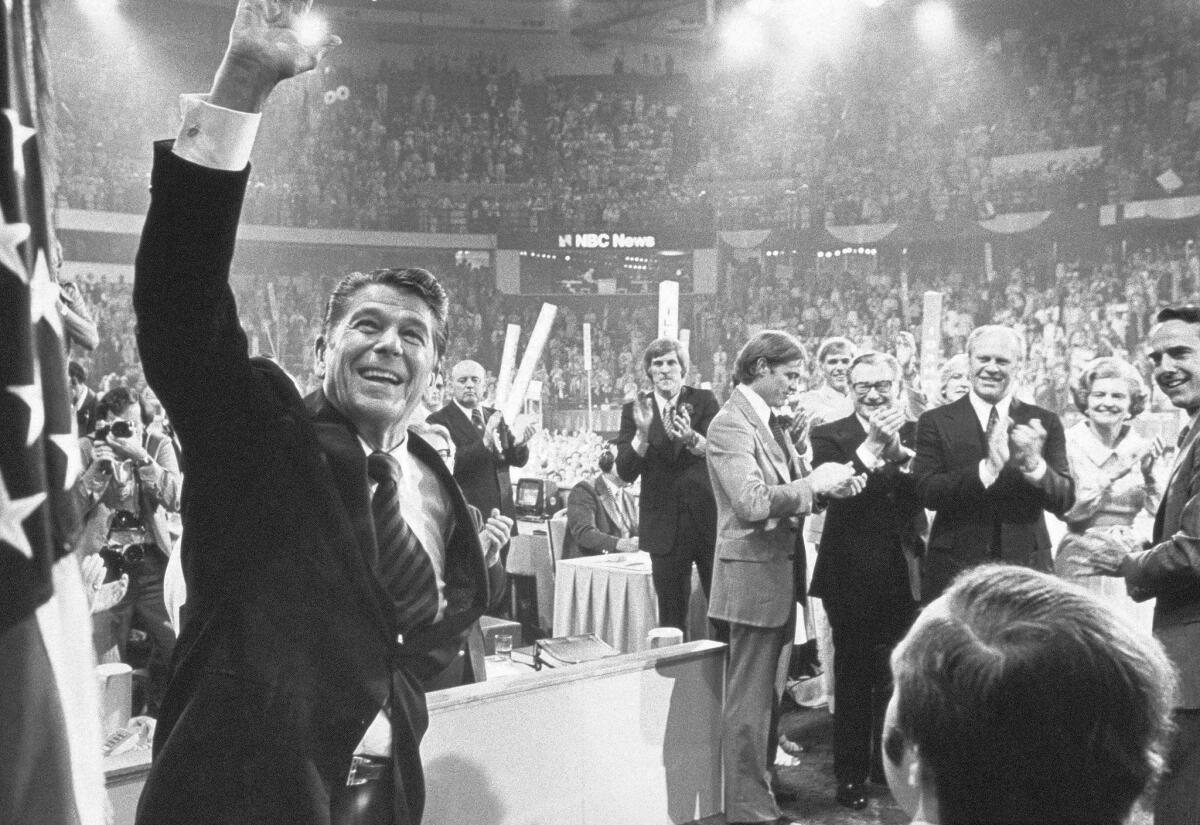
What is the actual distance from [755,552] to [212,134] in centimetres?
263

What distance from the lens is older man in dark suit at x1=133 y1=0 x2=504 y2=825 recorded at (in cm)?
98

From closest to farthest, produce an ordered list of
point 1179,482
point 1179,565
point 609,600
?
point 1179,565, point 1179,482, point 609,600

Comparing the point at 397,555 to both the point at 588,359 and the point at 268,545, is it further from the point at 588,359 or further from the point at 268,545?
the point at 588,359

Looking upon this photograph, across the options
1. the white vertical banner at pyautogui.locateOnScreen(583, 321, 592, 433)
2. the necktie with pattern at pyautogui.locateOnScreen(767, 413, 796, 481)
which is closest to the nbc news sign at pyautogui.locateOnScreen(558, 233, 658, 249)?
the white vertical banner at pyautogui.locateOnScreen(583, 321, 592, 433)

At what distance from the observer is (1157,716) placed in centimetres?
86

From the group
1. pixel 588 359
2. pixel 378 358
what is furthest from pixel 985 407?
pixel 588 359

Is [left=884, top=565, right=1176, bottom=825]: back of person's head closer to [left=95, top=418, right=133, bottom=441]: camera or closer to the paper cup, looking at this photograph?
the paper cup

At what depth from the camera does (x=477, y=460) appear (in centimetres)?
527

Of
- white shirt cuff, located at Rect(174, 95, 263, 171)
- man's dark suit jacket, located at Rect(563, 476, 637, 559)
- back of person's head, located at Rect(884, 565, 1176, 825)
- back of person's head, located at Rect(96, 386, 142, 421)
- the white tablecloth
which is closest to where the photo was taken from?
back of person's head, located at Rect(884, 565, 1176, 825)

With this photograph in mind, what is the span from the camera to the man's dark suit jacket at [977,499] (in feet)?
11.2

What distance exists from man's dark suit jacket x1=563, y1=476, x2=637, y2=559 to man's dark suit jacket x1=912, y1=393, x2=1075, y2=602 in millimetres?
2286

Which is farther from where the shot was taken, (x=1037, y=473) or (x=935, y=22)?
(x=935, y=22)

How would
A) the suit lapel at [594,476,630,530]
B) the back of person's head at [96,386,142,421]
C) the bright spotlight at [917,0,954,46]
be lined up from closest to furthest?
the back of person's head at [96,386,142,421], the suit lapel at [594,476,630,530], the bright spotlight at [917,0,954,46]

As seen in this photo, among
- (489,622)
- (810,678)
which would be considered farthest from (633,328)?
(489,622)
